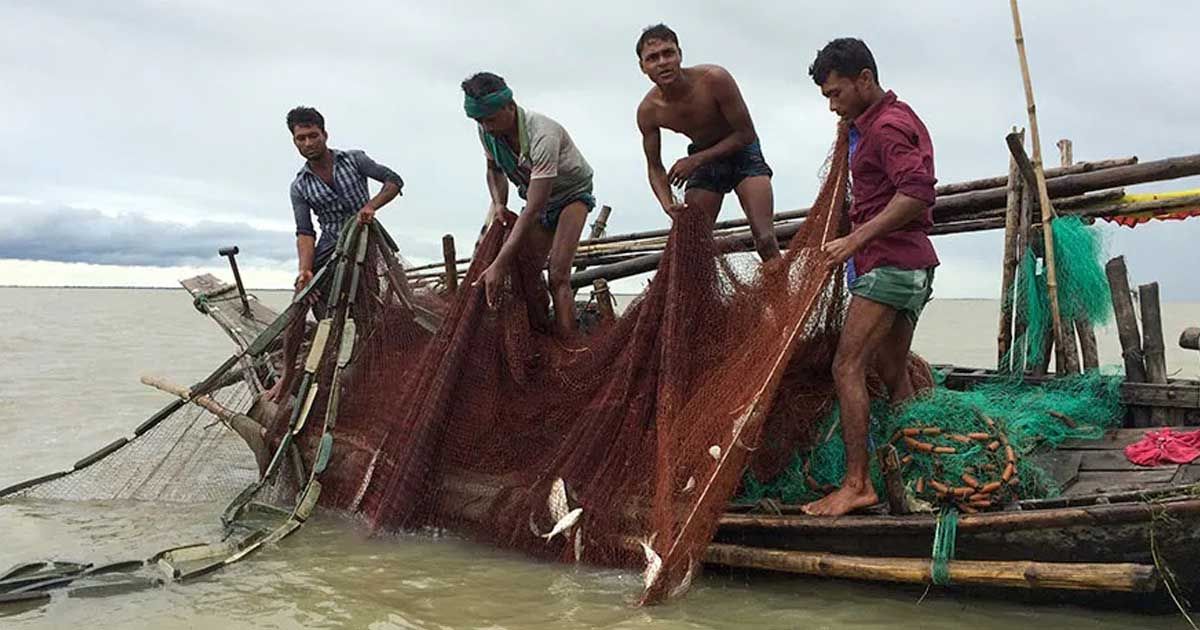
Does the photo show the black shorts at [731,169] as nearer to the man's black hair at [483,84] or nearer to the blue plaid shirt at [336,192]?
the man's black hair at [483,84]

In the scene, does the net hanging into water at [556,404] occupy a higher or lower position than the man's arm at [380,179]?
lower

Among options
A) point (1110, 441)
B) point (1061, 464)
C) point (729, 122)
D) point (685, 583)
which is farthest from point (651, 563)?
point (729, 122)

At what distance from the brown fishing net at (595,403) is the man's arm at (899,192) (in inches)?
7.9

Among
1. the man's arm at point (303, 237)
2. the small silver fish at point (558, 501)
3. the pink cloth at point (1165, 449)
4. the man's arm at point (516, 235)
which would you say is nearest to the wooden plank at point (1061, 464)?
the pink cloth at point (1165, 449)

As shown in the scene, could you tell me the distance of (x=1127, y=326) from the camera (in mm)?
5398

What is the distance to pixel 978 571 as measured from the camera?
3.66 metres

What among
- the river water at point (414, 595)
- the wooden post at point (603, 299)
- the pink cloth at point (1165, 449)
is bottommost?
the river water at point (414, 595)

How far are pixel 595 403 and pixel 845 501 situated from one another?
1338 millimetres

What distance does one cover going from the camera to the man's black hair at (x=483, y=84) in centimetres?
517

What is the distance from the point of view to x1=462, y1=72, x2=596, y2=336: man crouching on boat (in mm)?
5191

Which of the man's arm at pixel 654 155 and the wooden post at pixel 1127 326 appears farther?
the man's arm at pixel 654 155

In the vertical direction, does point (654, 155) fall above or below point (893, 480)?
above

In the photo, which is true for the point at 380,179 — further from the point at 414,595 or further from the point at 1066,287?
the point at 1066,287

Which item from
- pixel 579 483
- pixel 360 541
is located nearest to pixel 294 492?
pixel 360 541
